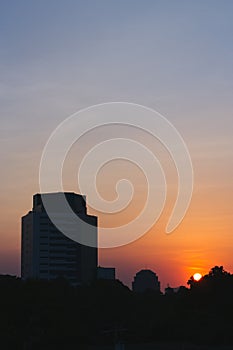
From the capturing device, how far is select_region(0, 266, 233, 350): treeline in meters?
47.8

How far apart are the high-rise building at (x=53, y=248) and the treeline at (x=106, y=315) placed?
91151 millimetres

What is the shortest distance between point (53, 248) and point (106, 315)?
10479 cm

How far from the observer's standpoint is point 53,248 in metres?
170

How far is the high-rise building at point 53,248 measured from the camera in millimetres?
165125

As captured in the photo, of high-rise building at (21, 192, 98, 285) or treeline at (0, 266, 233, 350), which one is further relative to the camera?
high-rise building at (21, 192, 98, 285)

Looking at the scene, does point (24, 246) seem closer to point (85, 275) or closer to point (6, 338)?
point (85, 275)

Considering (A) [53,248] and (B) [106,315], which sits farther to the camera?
(A) [53,248]

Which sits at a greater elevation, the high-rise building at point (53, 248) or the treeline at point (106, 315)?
the high-rise building at point (53, 248)

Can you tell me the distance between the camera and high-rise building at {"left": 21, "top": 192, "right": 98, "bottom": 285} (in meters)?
165

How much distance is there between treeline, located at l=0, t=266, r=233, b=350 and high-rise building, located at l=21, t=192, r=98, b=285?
299ft

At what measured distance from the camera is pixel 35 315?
48.5 meters

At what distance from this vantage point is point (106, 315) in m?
65.7

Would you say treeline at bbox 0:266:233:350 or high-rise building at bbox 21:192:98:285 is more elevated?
high-rise building at bbox 21:192:98:285

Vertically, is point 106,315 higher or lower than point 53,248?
lower
